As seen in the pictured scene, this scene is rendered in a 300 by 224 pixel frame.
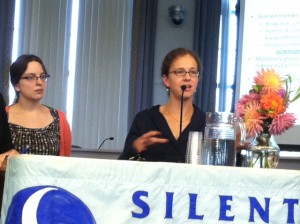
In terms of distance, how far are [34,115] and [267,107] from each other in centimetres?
142

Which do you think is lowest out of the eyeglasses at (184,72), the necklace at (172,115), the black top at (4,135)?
the black top at (4,135)

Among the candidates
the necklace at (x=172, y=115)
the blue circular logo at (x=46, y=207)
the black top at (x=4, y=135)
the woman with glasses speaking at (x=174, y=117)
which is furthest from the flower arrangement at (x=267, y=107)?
the black top at (x=4, y=135)

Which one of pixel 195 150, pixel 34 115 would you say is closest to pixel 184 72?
pixel 195 150

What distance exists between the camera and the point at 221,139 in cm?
174

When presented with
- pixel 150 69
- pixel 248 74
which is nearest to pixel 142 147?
pixel 248 74

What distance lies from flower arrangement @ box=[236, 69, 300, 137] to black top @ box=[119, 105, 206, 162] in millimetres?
385

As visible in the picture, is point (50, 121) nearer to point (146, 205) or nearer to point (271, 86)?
point (271, 86)

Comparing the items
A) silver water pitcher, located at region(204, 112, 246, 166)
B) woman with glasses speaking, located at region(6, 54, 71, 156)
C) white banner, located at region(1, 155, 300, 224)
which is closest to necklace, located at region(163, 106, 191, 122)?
silver water pitcher, located at region(204, 112, 246, 166)

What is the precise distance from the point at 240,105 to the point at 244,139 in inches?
→ 4.6

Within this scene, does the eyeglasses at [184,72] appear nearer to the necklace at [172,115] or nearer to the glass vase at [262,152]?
the necklace at [172,115]

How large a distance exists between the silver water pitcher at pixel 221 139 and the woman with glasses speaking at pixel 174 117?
324mm

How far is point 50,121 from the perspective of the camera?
9.16 ft

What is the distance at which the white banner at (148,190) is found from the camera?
128 cm

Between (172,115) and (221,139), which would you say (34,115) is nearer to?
(172,115)
